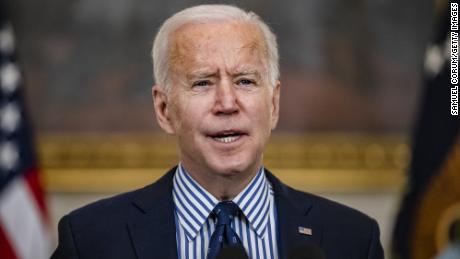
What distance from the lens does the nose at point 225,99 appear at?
8.65 ft

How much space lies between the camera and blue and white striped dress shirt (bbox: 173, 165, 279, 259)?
2811mm

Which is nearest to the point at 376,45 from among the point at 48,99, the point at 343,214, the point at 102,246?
the point at 48,99

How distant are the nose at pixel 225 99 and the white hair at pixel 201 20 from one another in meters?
0.20

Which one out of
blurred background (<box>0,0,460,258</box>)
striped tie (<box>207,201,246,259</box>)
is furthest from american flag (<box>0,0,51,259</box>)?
striped tie (<box>207,201,246,259</box>)

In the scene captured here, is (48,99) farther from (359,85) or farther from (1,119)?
(359,85)

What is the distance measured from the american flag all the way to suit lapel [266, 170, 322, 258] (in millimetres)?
3339

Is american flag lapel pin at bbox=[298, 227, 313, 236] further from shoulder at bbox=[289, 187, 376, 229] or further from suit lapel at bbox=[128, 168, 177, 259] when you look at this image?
suit lapel at bbox=[128, 168, 177, 259]

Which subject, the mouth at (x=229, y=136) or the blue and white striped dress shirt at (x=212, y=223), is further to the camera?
the blue and white striped dress shirt at (x=212, y=223)

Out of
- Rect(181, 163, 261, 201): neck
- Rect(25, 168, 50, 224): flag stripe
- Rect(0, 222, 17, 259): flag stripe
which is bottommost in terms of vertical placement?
Rect(0, 222, 17, 259): flag stripe

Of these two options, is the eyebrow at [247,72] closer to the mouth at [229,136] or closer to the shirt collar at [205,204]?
the mouth at [229,136]

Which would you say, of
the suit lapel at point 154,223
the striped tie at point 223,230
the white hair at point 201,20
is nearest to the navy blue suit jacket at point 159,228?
the suit lapel at point 154,223

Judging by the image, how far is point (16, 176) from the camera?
6141 mm

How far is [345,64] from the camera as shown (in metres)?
6.50

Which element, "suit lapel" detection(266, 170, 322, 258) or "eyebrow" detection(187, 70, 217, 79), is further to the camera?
"suit lapel" detection(266, 170, 322, 258)
